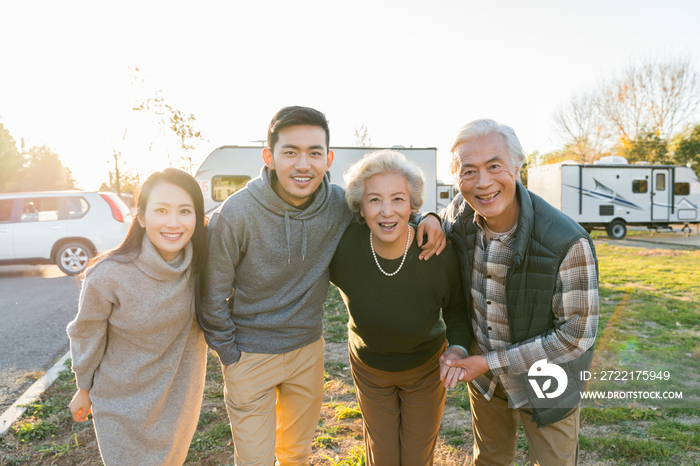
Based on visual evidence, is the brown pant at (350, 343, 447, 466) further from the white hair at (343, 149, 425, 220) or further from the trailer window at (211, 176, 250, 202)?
the trailer window at (211, 176, 250, 202)

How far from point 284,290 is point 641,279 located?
9075 millimetres

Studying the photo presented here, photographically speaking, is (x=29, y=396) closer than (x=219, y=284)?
No

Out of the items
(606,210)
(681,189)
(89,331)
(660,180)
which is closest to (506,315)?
(89,331)

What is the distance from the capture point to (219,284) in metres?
2.16

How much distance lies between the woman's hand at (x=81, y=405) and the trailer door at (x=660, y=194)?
21.2 meters

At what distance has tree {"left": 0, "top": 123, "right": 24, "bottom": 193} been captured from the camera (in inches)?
1326

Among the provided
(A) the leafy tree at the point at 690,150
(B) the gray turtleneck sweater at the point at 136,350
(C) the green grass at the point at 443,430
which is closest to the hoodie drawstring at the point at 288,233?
(B) the gray turtleneck sweater at the point at 136,350

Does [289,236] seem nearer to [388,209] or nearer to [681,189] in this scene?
[388,209]

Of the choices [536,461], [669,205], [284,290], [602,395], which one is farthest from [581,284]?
[669,205]

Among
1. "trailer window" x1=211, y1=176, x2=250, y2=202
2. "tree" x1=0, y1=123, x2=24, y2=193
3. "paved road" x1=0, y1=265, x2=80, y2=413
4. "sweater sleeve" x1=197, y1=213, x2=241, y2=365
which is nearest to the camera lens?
"sweater sleeve" x1=197, y1=213, x2=241, y2=365

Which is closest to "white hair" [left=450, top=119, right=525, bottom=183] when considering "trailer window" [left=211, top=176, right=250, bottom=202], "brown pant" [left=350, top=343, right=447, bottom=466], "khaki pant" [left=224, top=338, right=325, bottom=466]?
"brown pant" [left=350, top=343, right=447, bottom=466]

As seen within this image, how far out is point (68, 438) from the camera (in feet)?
10.2

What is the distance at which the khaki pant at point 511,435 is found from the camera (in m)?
2.03

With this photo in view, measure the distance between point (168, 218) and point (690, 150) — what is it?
33.5 m
